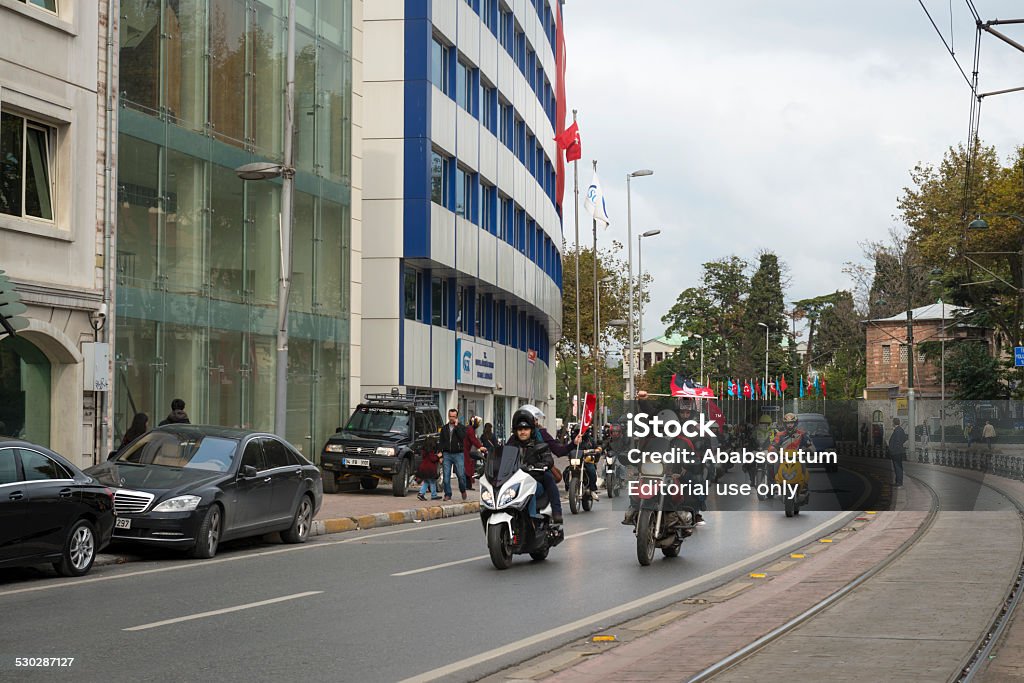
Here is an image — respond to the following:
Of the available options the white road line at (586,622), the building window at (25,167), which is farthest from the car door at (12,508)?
the building window at (25,167)

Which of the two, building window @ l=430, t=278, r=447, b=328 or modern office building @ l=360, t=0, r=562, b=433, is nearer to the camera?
modern office building @ l=360, t=0, r=562, b=433

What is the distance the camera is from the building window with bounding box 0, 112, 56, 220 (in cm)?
1992

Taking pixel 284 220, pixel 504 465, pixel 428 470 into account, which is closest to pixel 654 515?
pixel 504 465

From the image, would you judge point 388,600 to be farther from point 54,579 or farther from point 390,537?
point 390,537

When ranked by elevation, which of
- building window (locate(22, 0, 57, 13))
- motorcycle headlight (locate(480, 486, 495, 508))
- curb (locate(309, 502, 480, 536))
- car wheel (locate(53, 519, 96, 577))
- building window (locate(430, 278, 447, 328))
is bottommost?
curb (locate(309, 502, 480, 536))

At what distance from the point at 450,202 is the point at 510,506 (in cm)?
2608

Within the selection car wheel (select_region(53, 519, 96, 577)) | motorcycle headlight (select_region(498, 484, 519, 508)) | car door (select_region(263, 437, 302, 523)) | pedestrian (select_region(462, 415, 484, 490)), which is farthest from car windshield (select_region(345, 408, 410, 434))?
car wheel (select_region(53, 519, 96, 577))

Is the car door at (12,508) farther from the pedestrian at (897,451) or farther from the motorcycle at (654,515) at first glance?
the pedestrian at (897,451)

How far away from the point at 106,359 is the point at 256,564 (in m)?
7.46

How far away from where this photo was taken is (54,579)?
1302 centimetres

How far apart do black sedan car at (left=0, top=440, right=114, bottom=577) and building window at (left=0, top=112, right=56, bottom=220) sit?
7.90 metres

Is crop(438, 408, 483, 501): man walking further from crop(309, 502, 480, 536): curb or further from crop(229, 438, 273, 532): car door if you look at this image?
crop(229, 438, 273, 532): car door

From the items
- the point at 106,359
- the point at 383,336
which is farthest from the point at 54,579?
the point at 383,336

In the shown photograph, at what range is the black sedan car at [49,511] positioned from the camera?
1225 centimetres
